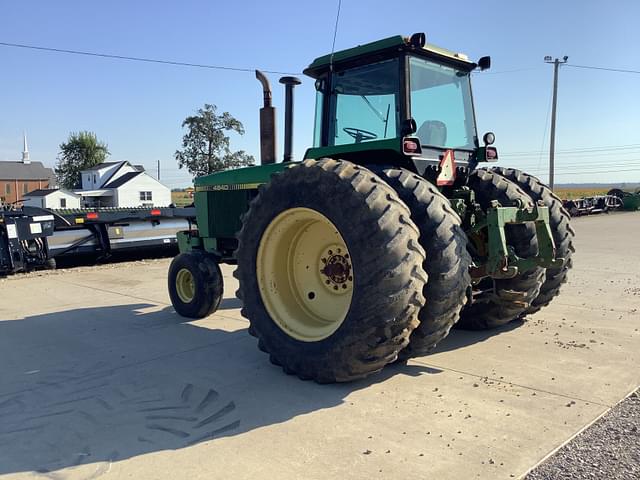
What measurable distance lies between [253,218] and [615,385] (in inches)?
120

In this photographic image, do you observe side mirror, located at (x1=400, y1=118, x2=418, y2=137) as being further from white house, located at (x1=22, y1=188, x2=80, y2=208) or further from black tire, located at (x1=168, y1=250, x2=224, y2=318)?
white house, located at (x1=22, y1=188, x2=80, y2=208)

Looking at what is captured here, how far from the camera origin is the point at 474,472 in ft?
9.62

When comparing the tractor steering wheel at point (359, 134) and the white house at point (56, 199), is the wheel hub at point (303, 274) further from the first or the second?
the white house at point (56, 199)

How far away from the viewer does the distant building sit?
8581cm

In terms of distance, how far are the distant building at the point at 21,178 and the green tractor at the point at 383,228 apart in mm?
90733

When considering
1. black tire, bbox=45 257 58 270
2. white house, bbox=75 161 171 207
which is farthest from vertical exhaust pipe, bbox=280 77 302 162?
white house, bbox=75 161 171 207

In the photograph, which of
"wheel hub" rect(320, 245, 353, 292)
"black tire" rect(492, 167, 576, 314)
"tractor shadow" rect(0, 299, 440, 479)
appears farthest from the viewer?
"black tire" rect(492, 167, 576, 314)

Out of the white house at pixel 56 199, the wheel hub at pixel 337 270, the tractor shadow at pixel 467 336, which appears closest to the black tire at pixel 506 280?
the tractor shadow at pixel 467 336

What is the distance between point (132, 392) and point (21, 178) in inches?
3755

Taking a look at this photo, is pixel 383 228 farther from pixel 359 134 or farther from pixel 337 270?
pixel 359 134

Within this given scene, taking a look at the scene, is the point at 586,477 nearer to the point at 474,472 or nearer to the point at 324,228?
the point at 474,472

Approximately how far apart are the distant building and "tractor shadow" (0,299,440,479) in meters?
89.4

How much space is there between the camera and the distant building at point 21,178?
85812mm

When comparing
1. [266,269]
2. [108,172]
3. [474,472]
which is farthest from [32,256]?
[108,172]
